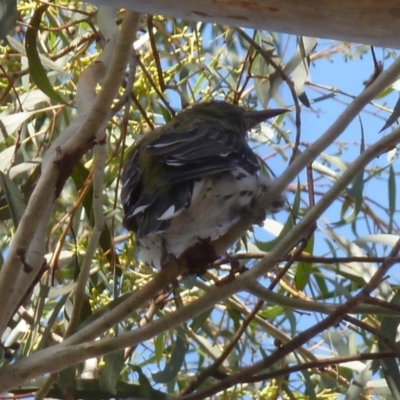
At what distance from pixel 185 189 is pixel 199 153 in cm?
11

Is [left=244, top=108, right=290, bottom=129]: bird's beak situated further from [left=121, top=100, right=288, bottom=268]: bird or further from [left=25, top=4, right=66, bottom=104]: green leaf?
[left=25, top=4, right=66, bottom=104]: green leaf

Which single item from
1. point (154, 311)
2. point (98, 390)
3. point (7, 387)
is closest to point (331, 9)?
point (7, 387)

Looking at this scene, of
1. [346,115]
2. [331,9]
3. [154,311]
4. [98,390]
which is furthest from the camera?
[154,311]

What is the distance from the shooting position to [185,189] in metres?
2.02

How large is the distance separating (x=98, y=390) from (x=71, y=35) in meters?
1.14

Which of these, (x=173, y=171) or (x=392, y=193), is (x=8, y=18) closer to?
(x=173, y=171)

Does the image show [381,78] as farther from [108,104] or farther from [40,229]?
[40,229]

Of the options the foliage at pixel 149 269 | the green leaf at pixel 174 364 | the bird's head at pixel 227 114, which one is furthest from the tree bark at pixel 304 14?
the bird's head at pixel 227 114

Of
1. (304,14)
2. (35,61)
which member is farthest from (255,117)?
(304,14)

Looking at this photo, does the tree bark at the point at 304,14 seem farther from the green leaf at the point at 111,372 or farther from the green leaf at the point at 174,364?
the green leaf at the point at 174,364

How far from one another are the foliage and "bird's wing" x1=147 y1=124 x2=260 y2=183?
0.09 m

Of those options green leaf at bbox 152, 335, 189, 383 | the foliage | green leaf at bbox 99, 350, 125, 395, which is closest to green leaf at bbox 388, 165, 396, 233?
the foliage

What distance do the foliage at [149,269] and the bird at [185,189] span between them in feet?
0.24

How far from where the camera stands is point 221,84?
2.49 metres
